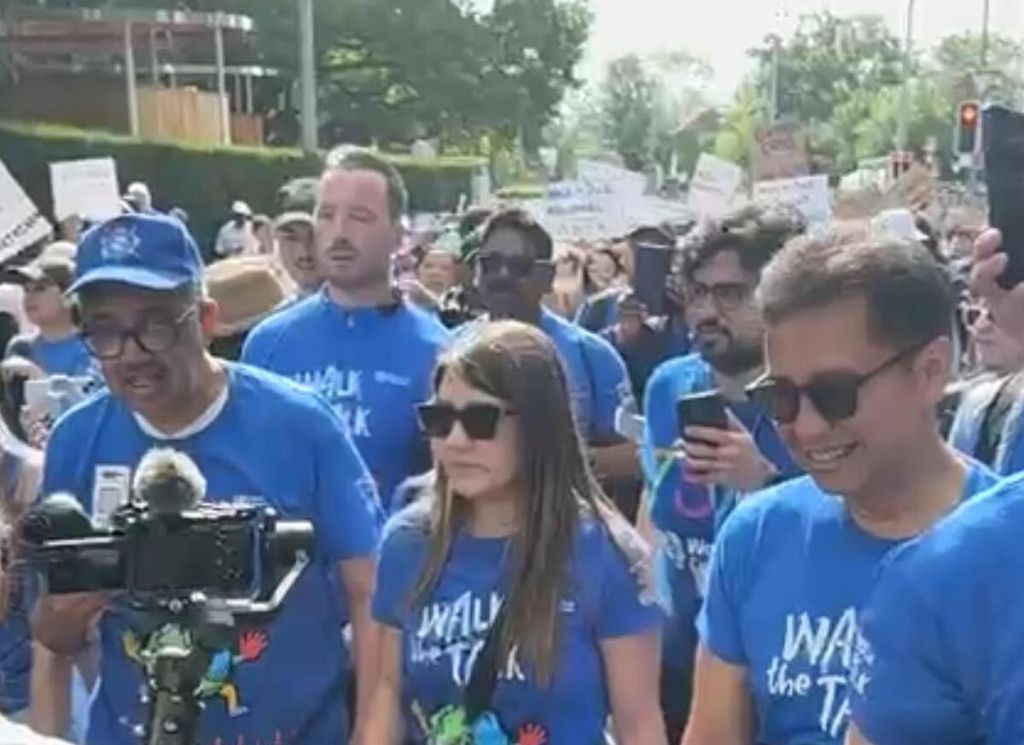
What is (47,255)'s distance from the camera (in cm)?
945

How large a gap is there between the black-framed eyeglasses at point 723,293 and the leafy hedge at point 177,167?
21.8m

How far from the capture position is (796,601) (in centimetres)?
303

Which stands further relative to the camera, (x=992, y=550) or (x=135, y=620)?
(x=135, y=620)

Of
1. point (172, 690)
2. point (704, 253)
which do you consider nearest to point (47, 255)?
point (704, 253)

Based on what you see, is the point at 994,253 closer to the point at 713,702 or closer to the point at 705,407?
the point at 705,407

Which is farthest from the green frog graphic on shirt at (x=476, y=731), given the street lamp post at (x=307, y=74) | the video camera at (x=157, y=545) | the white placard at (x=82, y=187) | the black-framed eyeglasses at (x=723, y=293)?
the street lamp post at (x=307, y=74)

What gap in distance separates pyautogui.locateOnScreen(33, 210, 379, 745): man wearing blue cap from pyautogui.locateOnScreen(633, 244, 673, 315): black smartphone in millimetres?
2876

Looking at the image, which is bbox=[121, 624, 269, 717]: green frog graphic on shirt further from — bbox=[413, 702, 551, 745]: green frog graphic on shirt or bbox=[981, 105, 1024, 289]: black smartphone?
bbox=[981, 105, 1024, 289]: black smartphone

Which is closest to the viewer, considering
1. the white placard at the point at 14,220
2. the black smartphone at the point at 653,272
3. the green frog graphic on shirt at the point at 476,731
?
the green frog graphic on shirt at the point at 476,731

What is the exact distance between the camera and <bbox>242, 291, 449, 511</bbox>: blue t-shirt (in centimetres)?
547

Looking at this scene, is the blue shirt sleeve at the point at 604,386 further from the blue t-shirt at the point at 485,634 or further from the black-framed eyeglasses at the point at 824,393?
the black-framed eyeglasses at the point at 824,393

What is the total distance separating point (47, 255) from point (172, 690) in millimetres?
6926

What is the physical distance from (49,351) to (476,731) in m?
5.51

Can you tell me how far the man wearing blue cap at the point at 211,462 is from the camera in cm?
370
